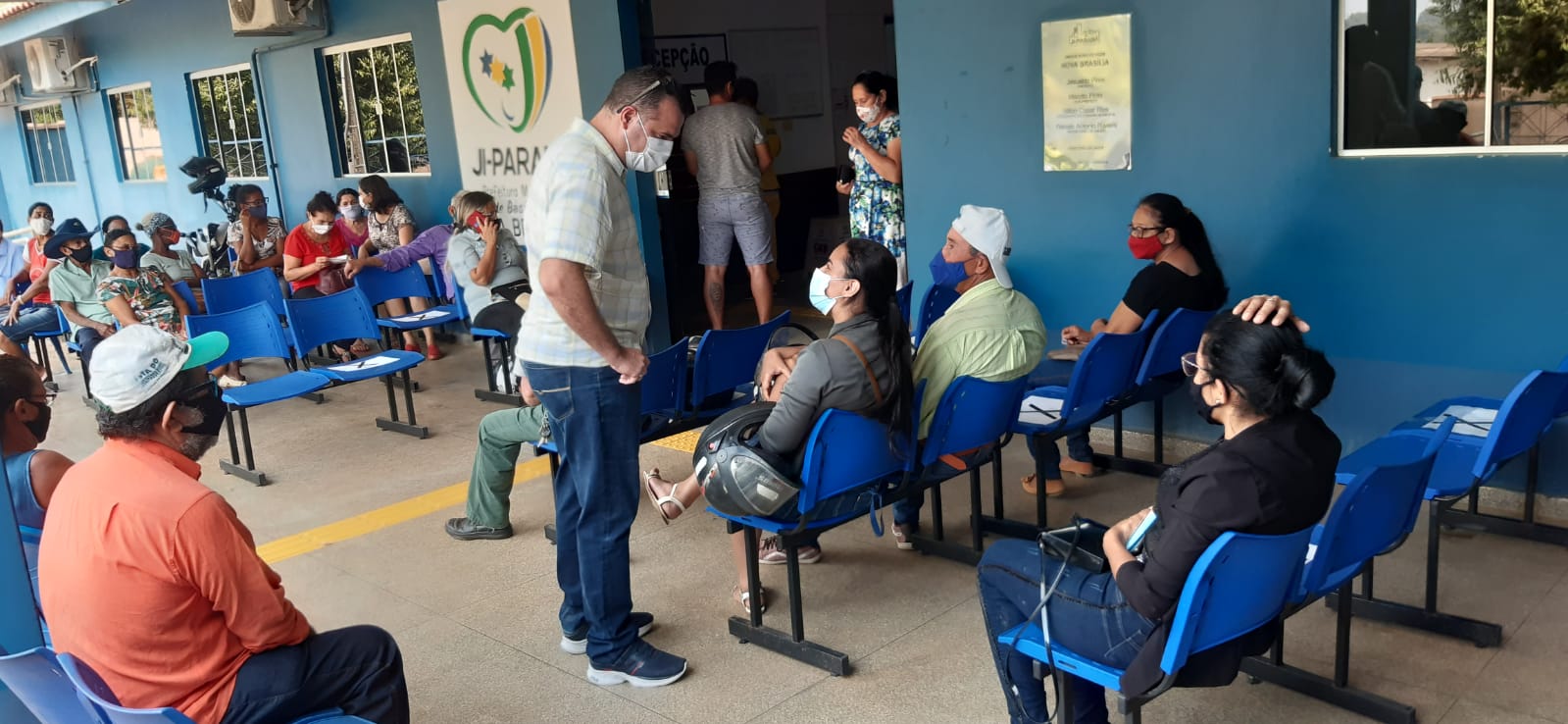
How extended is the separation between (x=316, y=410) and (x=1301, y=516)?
6.48 m

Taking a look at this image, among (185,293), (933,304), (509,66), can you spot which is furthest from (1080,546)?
(185,293)

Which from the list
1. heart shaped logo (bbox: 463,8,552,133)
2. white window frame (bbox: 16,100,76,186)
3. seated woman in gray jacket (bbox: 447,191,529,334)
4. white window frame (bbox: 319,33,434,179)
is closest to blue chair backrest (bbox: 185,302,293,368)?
seated woman in gray jacket (bbox: 447,191,529,334)

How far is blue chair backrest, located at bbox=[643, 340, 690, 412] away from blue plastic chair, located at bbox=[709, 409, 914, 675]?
3.27ft

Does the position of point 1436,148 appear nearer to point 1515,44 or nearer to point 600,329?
point 1515,44

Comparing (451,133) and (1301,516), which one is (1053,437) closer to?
(1301,516)

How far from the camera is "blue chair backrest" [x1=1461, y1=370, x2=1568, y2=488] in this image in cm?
331

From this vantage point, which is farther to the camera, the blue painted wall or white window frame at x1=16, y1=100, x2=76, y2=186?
white window frame at x1=16, y1=100, x2=76, y2=186

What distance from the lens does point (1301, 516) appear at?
246cm

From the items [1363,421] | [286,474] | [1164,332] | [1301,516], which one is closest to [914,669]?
[1301,516]

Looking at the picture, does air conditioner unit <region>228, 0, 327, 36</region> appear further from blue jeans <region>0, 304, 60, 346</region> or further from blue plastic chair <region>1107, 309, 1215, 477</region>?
blue plastic chair <region>1107, 309, 1215, 477</region>

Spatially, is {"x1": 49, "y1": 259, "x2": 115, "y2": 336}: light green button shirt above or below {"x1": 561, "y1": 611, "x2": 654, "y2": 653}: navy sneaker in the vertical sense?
above

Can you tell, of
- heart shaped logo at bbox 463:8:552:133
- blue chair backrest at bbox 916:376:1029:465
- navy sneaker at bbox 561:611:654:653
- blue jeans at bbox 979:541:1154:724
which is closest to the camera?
blue jeans at bbox 979:541:1154:724

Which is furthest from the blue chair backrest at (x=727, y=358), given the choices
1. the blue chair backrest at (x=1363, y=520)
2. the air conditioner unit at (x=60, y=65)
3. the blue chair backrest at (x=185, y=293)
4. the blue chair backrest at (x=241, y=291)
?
the air conditioner unit at (x=60, y=65)

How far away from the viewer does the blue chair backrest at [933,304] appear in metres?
5.56
